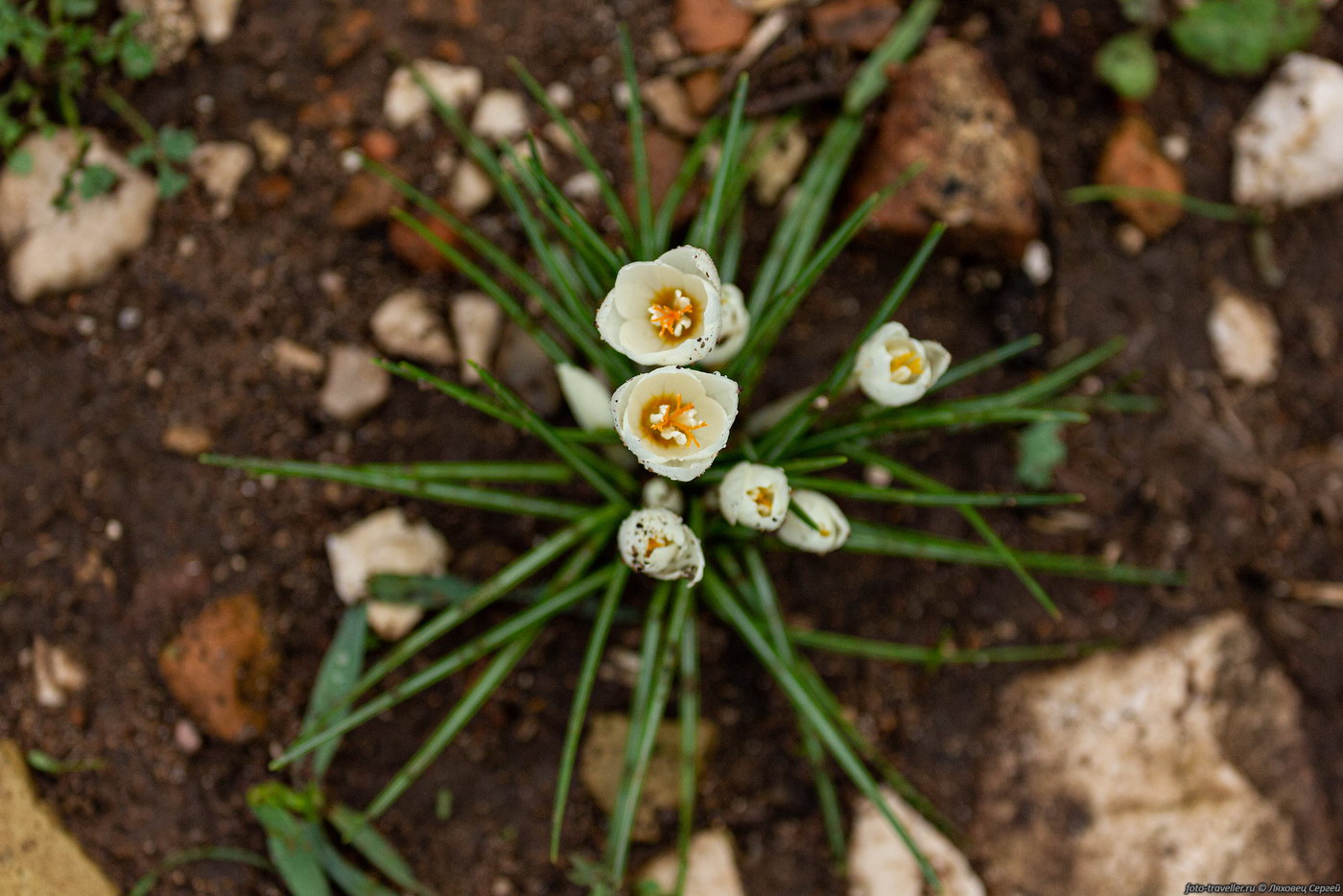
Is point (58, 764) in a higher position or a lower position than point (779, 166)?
lower

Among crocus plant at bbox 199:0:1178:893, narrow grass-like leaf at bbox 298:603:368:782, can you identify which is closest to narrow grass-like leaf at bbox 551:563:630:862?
crocus plant at bbox 199:0:1178:893

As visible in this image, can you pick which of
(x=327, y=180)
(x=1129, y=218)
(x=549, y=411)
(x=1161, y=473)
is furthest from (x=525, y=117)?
(x=1161, y=473)

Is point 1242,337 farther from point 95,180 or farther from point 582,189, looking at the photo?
point 95,180

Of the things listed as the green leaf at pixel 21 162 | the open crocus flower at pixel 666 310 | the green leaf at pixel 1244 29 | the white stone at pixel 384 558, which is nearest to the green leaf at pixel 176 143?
the green leaf at pixel 21 162

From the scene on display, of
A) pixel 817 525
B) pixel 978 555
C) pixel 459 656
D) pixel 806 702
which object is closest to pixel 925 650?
pixel 978 555

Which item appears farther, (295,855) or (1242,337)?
(1242,337)

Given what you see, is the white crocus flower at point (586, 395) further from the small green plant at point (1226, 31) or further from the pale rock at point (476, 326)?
the small green plant at point (1226, 31)

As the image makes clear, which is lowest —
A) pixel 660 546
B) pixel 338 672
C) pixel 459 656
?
pixel 338 672
